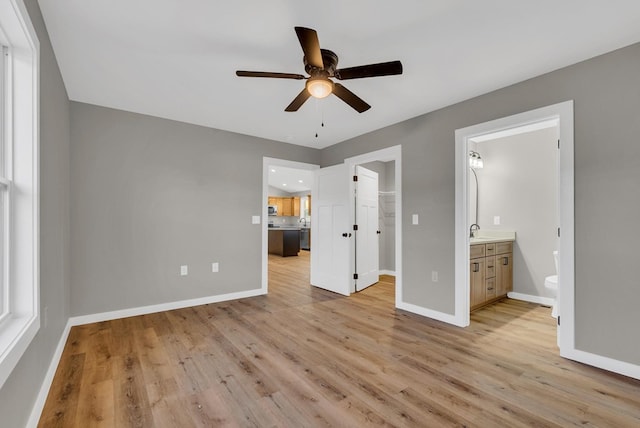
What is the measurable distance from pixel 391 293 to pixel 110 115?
4.30 m

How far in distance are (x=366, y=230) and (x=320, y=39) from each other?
3.19 meters

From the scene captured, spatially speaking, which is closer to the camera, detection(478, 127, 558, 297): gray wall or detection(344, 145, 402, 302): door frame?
detection(344, 145, 402, 302): door frame

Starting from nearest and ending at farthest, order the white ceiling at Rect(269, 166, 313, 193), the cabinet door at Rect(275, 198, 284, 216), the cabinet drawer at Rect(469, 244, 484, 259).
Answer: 1. the cabinet drawer at Rect(469, 244, 484, 259)
2. the white ceiling at Rect(269, 166, 313, 193)
3. the cabinet door at Rect(275, 198, 284, 216)

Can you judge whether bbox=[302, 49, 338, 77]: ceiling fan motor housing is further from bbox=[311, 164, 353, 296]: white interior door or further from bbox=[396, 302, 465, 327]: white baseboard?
bbox=[396, 302, 465, 327]: white baseboard

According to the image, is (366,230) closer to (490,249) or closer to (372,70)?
(490,249)

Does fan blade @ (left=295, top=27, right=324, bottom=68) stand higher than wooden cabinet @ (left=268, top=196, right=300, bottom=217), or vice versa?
fan blade @ (left=295, top=27, right=324, bottom=68)

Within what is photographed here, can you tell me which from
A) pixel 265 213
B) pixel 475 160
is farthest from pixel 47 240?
pixel 475 160

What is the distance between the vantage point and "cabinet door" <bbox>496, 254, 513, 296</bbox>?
3.94m

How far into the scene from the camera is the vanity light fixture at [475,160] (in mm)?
4461

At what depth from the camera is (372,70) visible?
6.11 ft

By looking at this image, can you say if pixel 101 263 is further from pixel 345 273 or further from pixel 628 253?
pixel 628 253

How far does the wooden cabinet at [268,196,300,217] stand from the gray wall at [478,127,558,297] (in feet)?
26.5

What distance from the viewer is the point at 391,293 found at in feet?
14.5

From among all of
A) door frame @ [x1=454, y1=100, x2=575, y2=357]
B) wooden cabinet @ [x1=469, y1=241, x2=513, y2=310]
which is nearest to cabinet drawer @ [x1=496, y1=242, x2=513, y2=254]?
wooden cabinet @ [x1=469, y1=241, x2=513, y2=310]
